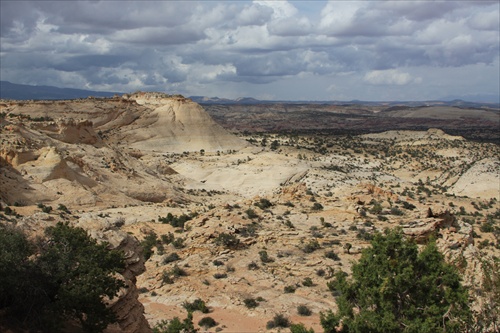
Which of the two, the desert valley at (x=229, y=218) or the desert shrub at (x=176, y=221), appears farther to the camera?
the desert shrub at (x=176, y=221)

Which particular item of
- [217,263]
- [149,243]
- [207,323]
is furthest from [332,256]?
[149,243]

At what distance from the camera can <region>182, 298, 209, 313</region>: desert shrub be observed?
46.8 feet

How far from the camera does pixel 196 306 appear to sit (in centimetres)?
1452

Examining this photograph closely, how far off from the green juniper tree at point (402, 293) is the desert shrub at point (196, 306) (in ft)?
14.9

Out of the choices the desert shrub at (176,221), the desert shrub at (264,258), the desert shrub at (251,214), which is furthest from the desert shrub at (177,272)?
the desert shrub at (251,214)

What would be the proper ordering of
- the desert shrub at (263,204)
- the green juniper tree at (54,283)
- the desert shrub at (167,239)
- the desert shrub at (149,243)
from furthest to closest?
the desert shrub at (263,204) < the desert shrub at (167,239) < the desert shrub at (149,243) < the green juniper tree at (54,283)

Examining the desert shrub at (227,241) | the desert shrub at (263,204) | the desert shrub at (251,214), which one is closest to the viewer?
the desert shrub at (227,241)

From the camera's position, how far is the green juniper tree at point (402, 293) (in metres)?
9.50

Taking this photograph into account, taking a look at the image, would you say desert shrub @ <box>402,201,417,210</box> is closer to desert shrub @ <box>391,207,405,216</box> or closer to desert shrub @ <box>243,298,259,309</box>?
desert shrub @ <box>391,207,405,216</box>

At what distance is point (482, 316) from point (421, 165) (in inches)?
2130

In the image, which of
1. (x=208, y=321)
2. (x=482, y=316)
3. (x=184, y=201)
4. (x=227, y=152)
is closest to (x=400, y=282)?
(x=482, y=316)

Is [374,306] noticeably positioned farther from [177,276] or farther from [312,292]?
[177,276]

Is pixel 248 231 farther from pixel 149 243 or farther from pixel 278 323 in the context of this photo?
pixel 278 323

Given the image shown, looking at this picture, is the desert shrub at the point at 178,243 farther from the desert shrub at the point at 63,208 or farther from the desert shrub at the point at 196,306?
the desert shrub at the point at 63,208
